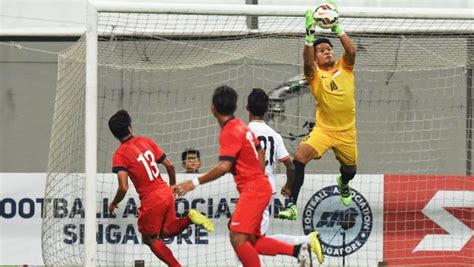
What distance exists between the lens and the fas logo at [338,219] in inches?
557

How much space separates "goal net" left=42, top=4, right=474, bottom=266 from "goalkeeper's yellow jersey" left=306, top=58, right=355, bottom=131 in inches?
67.9

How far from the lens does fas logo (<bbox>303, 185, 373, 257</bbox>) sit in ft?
46.4

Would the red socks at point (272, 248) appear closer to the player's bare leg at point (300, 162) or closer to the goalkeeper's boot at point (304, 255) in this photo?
the goalkeeper's boot at point (304, 255)

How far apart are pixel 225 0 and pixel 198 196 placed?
3.64m

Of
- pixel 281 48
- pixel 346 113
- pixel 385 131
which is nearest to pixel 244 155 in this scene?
pixel 346 113

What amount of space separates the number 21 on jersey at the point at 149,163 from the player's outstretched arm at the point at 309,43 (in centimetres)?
191

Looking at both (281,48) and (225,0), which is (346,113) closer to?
(281,48)

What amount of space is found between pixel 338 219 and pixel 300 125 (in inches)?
52.7

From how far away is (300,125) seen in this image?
14.5 meters

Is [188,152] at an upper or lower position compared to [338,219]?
upper

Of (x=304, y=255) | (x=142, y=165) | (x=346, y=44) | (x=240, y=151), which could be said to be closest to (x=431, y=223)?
(x=346, y=44)

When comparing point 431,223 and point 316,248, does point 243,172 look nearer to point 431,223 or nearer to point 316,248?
point 316,248

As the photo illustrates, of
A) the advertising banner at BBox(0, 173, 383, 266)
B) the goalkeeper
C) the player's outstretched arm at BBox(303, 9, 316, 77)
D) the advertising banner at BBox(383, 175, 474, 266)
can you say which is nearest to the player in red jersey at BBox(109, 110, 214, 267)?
the goalkeeper

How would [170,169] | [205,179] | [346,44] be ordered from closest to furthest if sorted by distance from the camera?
[205,179] < [346,44] < [170,169]
